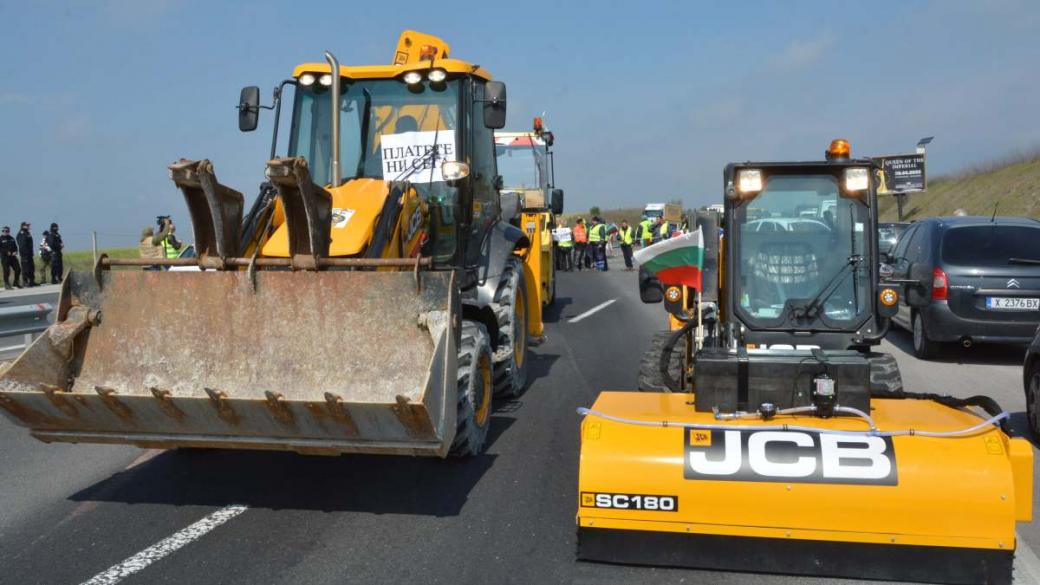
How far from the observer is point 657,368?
7.03 meters

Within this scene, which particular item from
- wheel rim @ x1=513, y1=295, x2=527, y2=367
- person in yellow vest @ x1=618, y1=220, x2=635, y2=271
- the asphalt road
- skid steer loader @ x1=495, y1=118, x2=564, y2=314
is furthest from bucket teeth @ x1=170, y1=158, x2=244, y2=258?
person in yellow vest @ x1=618, y1=220, x2=635, y2=271

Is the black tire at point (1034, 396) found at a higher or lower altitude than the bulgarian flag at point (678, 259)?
lower

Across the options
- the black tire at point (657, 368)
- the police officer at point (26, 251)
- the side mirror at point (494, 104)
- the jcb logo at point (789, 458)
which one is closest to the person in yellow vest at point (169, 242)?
the police officer at point (26, 251)

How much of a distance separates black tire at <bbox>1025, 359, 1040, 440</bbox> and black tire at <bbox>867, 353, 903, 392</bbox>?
191 centimetres

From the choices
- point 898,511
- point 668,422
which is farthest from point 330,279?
point 898,511

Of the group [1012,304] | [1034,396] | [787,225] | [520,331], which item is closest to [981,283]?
[1012,304]

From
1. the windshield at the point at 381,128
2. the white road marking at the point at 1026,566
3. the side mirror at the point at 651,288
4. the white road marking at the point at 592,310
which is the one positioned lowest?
the white road marking at the point at 1026,566

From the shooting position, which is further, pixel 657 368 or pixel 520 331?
pixel 520 331

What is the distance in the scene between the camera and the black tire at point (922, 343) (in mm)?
11268

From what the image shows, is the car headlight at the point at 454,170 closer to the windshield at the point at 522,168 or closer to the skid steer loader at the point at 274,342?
the skid steer loader at the point at 274,342

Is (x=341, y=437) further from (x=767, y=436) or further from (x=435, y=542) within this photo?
(x=767, y=436)

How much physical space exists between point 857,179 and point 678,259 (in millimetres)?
1211

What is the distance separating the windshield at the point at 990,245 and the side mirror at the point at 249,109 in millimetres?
7951

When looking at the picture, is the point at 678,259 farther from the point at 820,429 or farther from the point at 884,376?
the point at 820,429
